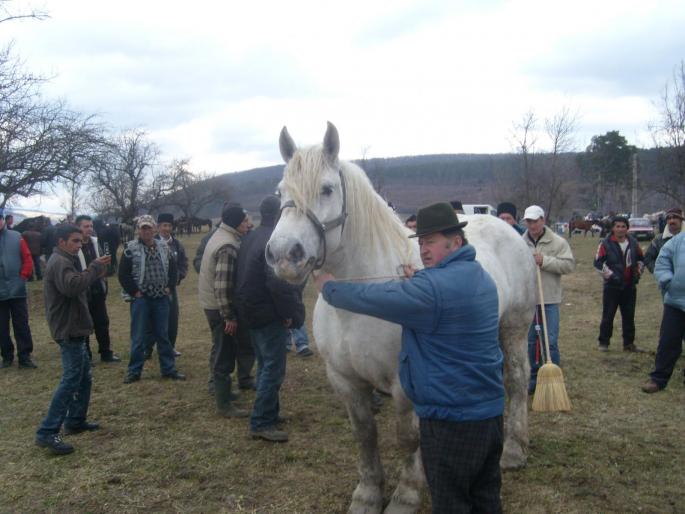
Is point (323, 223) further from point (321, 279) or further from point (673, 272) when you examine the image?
point (673, 272)

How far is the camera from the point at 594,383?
5812 millimetres

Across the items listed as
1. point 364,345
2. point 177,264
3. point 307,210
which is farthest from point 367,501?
point 177,264

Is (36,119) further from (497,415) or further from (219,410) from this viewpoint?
(497,415)

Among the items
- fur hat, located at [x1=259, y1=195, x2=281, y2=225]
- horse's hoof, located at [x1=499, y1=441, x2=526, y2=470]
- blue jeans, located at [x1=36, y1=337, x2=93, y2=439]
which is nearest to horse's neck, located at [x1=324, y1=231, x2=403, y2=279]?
fur hat, located at [x1=259, y1=195, x2=281, y2=225]

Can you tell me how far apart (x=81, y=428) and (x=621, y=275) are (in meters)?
6.97

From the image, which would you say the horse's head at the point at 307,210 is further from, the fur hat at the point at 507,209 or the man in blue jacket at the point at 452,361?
the fur hat at the point at 507,209

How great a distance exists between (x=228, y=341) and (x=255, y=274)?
114cm

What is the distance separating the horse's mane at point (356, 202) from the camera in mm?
2621

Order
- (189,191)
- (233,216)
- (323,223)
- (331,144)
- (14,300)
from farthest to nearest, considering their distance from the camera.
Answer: (189,191), (14,300), (233,216), (331,144), (323,223)


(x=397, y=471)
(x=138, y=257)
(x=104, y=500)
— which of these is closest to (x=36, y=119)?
(x=138, y=257)

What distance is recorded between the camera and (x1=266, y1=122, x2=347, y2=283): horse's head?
2.36 meters

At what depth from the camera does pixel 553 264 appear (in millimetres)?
5426

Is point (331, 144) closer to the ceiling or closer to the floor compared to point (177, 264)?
closer to the ceiling

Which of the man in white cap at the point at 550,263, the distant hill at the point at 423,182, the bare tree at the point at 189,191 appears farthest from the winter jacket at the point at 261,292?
the distant hill at the point at 423,182
